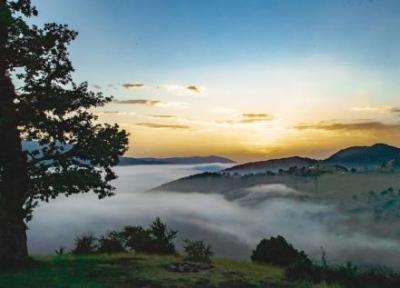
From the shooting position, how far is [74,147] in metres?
28.4

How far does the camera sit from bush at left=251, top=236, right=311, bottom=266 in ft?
102

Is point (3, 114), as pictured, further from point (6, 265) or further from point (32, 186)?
point (6, 265)

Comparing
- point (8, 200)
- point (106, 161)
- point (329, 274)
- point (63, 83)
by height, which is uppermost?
point (63, 83)

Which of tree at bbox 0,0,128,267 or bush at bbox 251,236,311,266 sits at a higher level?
tree at bbox 0,0,128,267

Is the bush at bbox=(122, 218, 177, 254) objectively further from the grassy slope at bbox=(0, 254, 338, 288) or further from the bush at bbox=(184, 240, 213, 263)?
the grassy slope at bbox=(0, 254, 338, 288)

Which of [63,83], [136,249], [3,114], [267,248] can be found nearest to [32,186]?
[3,114]

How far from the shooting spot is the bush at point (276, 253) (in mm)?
31144

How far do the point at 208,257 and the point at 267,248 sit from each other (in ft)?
12.6

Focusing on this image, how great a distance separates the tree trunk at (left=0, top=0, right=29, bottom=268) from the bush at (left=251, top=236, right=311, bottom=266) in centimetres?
1401

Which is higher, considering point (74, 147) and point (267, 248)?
point (74, 147)

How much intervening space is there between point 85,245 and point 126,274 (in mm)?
10360

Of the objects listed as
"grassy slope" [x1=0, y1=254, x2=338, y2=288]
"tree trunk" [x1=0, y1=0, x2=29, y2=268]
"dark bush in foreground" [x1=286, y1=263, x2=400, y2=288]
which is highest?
"tree trunk" [x1=0, y1=0, x2=29, y2=268]

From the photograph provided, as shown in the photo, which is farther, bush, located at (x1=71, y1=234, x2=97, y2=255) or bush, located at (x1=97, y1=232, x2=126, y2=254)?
bush, located at (x1=71, y1=234, x2=97, y2=255)

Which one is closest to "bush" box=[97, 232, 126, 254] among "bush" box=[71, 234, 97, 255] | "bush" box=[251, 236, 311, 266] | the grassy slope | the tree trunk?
"bush" box=[71, 234, 97, 255]
